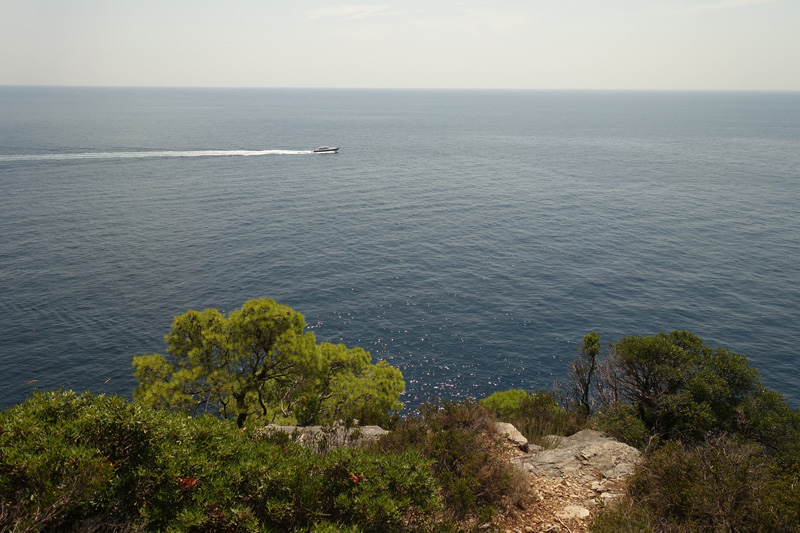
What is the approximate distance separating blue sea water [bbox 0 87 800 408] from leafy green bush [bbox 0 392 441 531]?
40935mm

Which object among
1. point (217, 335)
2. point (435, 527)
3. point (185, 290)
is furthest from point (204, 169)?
point (435, 527)

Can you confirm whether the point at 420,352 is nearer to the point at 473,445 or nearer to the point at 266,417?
the point at 266,417

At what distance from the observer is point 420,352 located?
195 ft

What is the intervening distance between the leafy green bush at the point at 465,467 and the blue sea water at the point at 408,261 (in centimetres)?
3466

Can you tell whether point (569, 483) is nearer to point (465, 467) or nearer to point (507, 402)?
point (465, 467)

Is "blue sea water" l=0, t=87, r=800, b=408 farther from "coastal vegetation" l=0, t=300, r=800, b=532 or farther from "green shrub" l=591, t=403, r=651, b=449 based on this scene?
"coastal vegetation" l=0, t=300, r=800, b=532

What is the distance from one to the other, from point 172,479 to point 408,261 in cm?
7090

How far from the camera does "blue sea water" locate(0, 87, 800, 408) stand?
57.8m

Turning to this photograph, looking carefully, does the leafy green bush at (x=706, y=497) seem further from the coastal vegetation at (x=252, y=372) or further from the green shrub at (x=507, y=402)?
the green shrub at (x=507, y=402)

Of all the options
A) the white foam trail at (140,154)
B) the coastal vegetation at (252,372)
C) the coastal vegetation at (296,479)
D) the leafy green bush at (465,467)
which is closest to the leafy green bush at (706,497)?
the coastal vegetation at (296,479)

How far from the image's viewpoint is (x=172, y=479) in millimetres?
11234

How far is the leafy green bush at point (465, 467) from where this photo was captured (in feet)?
48.9

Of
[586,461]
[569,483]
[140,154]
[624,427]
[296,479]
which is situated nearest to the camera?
[296,479]

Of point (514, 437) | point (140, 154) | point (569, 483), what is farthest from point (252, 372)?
point (140, 154)
